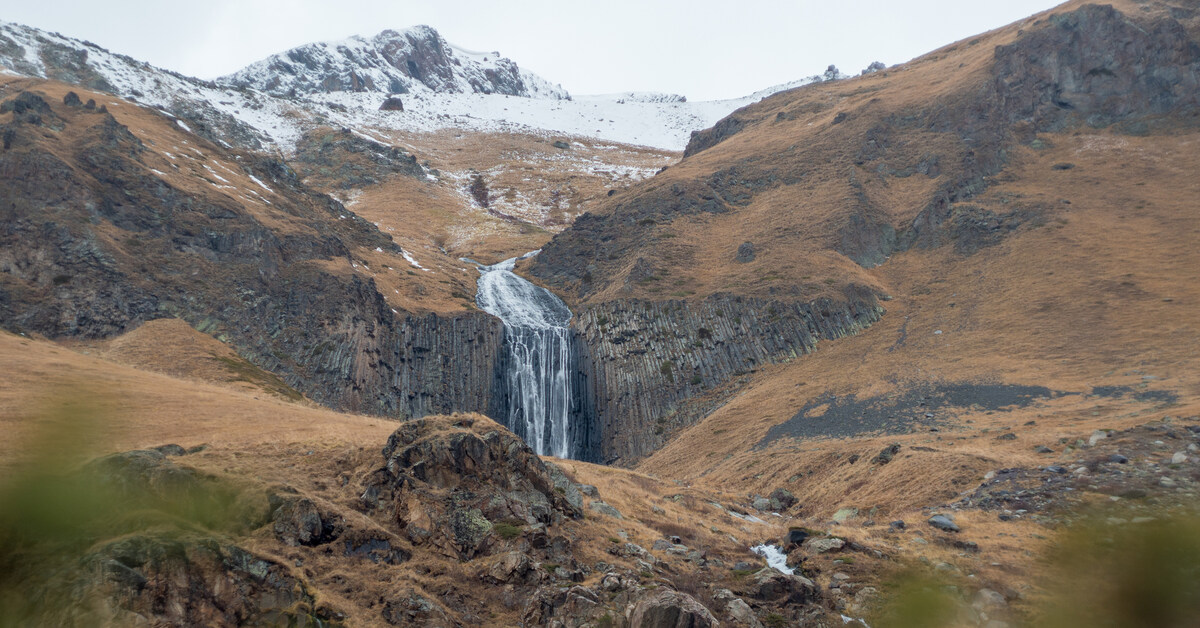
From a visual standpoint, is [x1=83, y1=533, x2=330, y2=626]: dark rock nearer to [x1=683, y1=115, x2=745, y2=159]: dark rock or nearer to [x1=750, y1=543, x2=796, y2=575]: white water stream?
[x1=750, y1=543, x2=796, y2=575]: white water stream

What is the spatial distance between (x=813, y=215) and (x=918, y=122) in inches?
789

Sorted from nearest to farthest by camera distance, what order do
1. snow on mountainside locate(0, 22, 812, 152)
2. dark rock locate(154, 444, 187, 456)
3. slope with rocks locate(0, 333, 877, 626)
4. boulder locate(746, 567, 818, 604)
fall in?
slope with rocks locate(0, 333, 877, 626)
boulder locate(746, 567, 818, 604)
dark rock locate(154, 444, 187, 456)
snow on mountainside locate(0, 22, 812, 152)

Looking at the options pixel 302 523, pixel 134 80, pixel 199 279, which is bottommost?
pixel 302 523

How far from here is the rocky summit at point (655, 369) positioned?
13719mm

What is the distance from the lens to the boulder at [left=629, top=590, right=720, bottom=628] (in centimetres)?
1327

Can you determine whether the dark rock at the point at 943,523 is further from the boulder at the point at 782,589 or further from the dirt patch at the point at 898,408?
the dirt patch at the point at 898,408

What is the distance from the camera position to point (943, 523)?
20047mm

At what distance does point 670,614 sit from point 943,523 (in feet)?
36.4

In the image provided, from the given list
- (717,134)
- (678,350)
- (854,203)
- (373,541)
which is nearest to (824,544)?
(373,541)

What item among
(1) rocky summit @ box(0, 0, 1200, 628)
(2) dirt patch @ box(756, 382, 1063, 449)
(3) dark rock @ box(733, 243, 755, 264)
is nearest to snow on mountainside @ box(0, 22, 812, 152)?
(1) rocky summit @ box(0, 0, 1200, 628)

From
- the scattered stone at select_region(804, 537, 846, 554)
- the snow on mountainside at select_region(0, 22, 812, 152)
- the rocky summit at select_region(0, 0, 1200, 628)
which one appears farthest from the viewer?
the snow on mountainside at select_region(0, 22, 812, 152)

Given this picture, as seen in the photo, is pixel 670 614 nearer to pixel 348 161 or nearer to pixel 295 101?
pixel 348 161

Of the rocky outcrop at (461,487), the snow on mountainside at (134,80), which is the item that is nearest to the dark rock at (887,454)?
the rocky outcrop at (461,487)

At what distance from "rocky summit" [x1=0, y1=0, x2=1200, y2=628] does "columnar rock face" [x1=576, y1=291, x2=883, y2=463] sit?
0.86 feet
